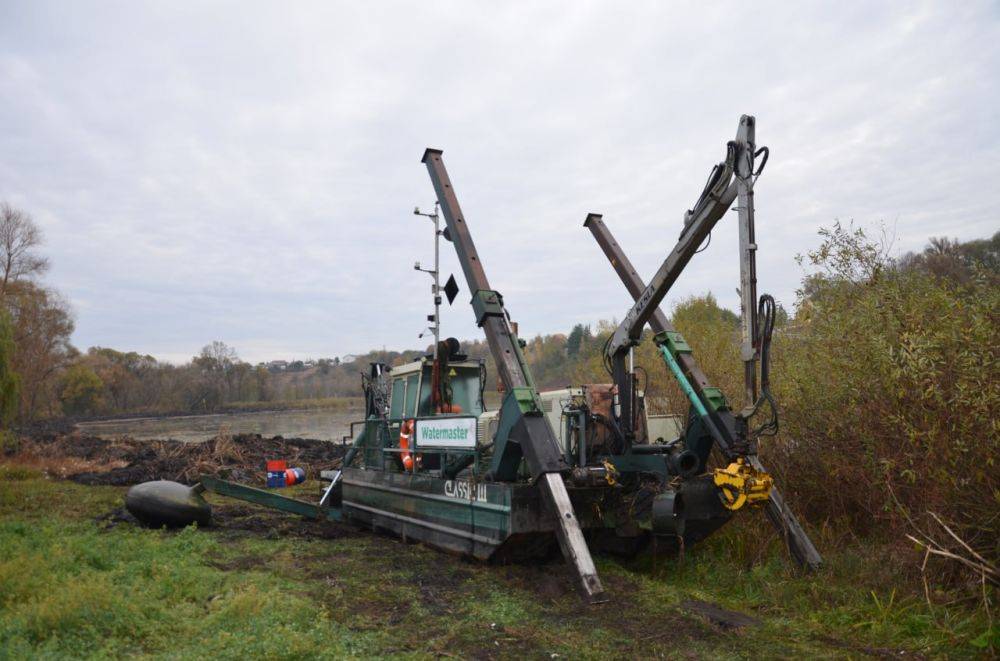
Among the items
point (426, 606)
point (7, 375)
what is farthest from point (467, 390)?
point (7, 375)

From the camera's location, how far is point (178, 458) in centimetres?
2092

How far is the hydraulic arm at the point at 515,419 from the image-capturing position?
6676mm

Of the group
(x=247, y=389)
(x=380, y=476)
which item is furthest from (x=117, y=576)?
(x=247, y=389)

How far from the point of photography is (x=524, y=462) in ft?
28.0

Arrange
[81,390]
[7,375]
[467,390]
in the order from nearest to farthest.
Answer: [467,390]
[7,375]
[81,390]

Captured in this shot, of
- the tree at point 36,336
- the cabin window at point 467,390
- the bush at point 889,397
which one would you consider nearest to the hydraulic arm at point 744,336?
the bush at point 889,397

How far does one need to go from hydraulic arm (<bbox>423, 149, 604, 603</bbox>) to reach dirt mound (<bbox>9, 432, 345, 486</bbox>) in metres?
9.66

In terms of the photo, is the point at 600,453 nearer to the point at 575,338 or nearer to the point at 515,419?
the point at 515,419

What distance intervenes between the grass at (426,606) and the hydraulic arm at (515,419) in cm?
52

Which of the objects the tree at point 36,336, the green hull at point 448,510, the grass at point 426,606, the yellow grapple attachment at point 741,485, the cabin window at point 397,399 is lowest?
the grass at point 426,606

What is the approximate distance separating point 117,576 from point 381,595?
2.83 meters

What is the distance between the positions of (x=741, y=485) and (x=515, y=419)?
2357 mm

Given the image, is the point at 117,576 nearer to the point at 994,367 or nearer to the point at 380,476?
the point at 380,476

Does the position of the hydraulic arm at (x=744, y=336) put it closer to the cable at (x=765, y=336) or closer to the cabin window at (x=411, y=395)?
the cable at (x=765, y=336)
